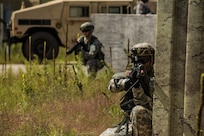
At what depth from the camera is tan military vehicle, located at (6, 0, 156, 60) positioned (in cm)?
1429

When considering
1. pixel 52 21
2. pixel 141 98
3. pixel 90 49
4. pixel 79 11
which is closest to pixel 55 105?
pixel 90 49

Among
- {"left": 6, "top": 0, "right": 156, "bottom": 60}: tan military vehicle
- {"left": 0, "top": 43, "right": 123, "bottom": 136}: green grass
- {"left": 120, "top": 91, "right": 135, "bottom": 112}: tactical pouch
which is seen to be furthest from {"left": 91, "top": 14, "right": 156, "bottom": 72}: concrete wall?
{"left": 120, "top": 91, "right": 135, "bottom": 112}: tactical pouch

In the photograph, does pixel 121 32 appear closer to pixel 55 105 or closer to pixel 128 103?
pixel 55 105

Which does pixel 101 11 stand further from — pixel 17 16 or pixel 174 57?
pixel 174 57

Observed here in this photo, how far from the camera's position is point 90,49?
9461 millimetres

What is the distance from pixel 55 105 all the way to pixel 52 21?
743cm

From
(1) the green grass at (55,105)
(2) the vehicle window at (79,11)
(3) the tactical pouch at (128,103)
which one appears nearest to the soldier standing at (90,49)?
(1) the green grass at (55,105)

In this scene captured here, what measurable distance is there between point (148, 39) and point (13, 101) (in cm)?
366

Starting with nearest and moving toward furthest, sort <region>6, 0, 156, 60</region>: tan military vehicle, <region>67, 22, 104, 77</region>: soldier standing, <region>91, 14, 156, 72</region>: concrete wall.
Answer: <region>67, 22, 104, 77</region>: soldier standing, <region>91, 14, 156, 72</region>: concrete wall, <region>6, 0, 156, 60</region>: tan military vehicle

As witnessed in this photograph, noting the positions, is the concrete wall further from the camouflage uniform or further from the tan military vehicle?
the camouflage uniform

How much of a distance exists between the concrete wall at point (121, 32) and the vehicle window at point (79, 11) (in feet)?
9.20

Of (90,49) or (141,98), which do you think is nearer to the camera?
(141,98)

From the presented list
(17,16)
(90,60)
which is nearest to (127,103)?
(90,60)

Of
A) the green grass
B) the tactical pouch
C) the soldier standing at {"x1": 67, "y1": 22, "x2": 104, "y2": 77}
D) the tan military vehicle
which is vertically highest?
the tan military vehicle
